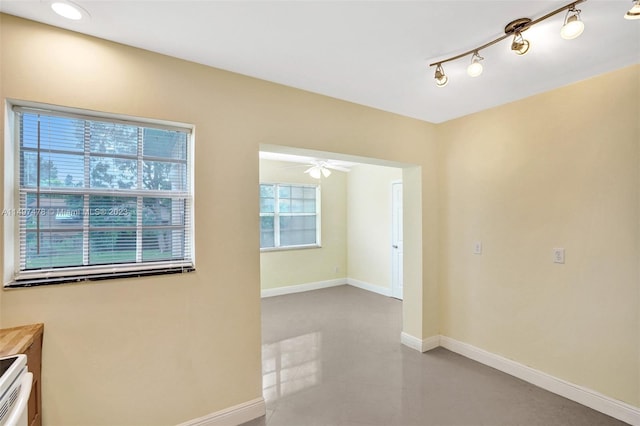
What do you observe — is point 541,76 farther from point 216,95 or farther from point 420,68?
point 216,95

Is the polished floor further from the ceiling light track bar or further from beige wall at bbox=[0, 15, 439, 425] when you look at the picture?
the ceiling light track bar

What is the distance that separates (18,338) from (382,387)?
2529 mm

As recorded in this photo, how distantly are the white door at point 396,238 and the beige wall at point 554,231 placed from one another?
6.84 ft

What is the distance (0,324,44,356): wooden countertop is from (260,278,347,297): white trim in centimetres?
382

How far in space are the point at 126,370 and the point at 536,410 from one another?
2.98m

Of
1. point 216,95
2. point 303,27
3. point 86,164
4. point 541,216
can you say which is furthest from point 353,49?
point 541,216

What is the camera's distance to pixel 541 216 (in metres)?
2.59

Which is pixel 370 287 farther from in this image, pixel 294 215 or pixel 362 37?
pixel 362 37

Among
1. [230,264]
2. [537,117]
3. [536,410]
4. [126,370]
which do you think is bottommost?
[536,410]

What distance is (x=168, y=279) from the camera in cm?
196

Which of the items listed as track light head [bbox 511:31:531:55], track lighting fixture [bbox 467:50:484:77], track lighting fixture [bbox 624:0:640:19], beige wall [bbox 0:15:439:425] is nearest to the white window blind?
beige wall [bbox 0:15:439:425]

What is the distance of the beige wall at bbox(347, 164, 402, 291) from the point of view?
224 inches

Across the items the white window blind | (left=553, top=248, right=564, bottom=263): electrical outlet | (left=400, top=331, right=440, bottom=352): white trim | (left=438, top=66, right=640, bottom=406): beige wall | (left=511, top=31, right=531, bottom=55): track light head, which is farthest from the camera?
the white window blind

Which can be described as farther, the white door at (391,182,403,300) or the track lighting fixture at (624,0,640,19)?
the white door at (391,182,403,300)
